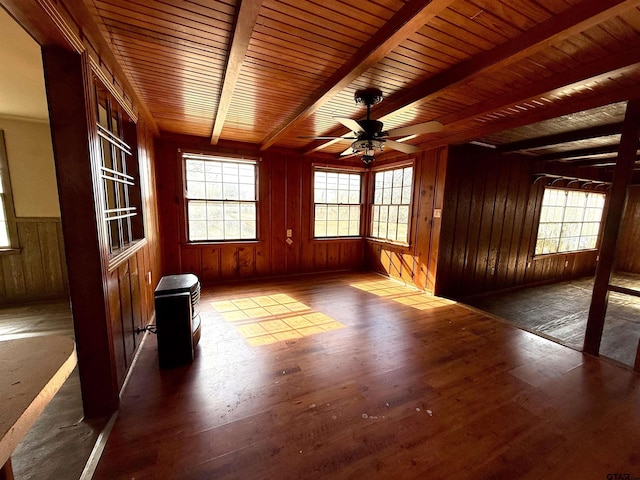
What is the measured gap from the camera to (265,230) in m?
5.07

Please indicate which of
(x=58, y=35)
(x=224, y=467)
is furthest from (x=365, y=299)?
(x=58, y=35)

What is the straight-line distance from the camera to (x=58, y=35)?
4.37 ft

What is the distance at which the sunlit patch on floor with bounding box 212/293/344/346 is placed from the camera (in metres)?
2.88

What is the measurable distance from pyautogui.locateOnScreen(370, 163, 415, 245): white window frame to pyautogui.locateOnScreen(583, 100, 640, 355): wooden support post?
2.60 m

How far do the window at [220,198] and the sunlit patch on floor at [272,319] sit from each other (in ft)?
4.88

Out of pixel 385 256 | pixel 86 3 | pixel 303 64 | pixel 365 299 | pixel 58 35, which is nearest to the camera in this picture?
pixel 58 35

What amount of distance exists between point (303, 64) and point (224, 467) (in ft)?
9.10

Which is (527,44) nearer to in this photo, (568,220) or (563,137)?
(563,137)

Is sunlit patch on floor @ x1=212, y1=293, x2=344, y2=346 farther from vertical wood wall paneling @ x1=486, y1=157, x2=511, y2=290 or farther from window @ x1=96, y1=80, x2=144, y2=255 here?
vertical wood wall paneling @ x1=486, y1=157, x2=511, y2=290

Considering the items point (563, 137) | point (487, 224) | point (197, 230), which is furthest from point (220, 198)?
point (563, 137)

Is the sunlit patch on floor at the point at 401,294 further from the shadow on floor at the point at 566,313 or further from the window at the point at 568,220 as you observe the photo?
the window at the point at 568,220

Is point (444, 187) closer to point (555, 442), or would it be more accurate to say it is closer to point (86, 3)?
point (555, 442)

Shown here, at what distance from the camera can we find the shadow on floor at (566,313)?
123 inches

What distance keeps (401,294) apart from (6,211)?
5.89 meters
